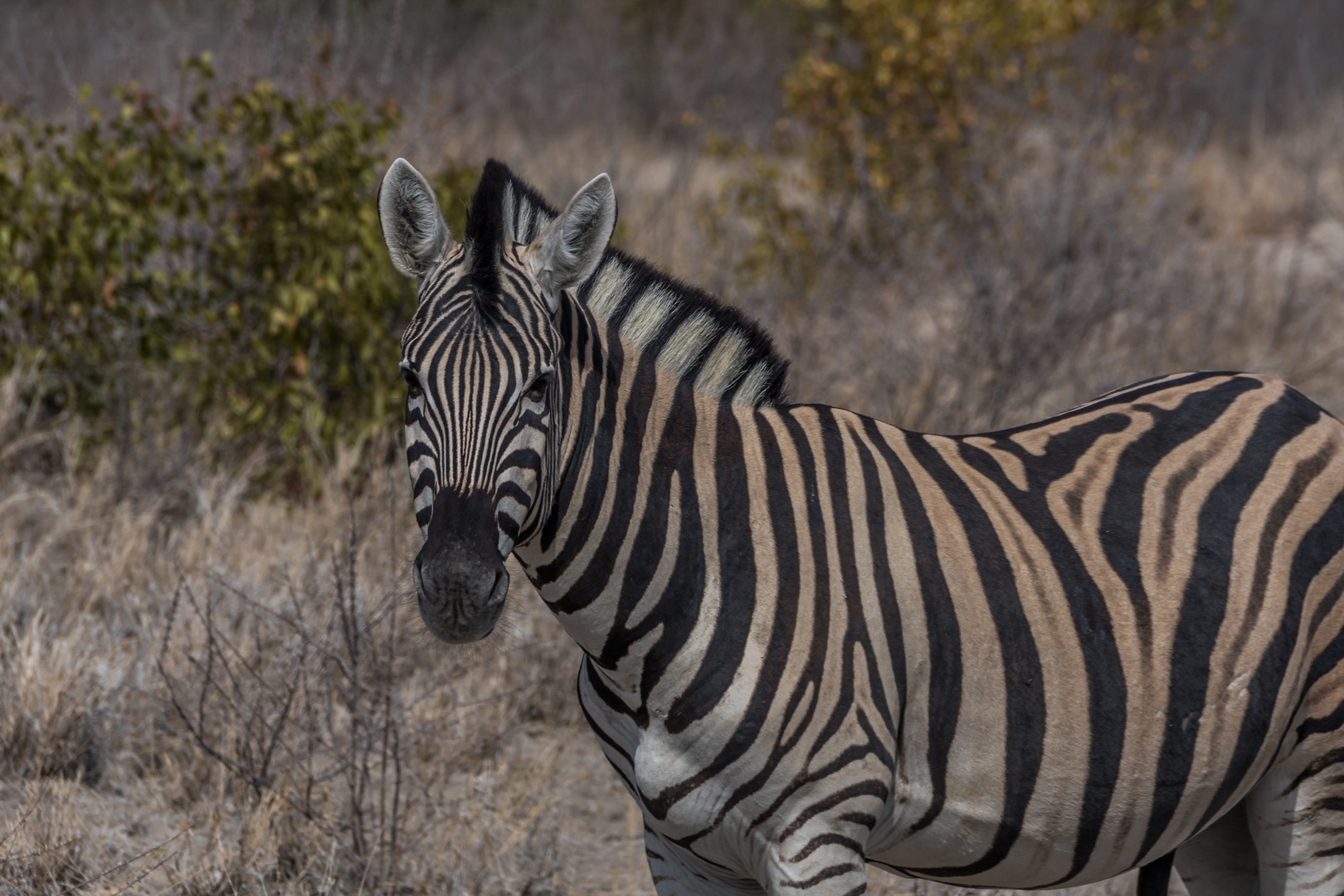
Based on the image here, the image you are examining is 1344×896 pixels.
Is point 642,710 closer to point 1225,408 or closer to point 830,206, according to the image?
point 1225,408

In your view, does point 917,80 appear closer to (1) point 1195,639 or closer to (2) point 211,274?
(2) point 211,274

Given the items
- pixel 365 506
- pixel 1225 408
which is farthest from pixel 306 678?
pixel 1225 408

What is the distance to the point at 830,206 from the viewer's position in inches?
379

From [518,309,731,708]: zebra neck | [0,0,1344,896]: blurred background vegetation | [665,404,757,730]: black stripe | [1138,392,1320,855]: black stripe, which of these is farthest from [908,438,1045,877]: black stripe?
[0,0,1344,896]: blurred background vegetation

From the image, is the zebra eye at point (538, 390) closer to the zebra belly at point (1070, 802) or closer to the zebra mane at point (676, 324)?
the zebra mane at point (676, 324)

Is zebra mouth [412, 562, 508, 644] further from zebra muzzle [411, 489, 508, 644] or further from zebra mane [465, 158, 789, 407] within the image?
zebra mane [465, 158, 789, 407]

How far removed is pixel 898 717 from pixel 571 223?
43.3 inches

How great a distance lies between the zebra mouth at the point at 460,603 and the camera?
6.93ft

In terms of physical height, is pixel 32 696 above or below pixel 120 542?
below

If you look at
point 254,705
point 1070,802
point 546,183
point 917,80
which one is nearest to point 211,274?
point 254,705

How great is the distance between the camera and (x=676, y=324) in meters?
2.60

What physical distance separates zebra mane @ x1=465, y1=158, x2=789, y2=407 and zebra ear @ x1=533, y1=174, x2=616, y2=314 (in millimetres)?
139

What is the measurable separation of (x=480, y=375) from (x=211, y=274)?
4.39 m

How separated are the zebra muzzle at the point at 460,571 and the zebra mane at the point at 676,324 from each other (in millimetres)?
567
